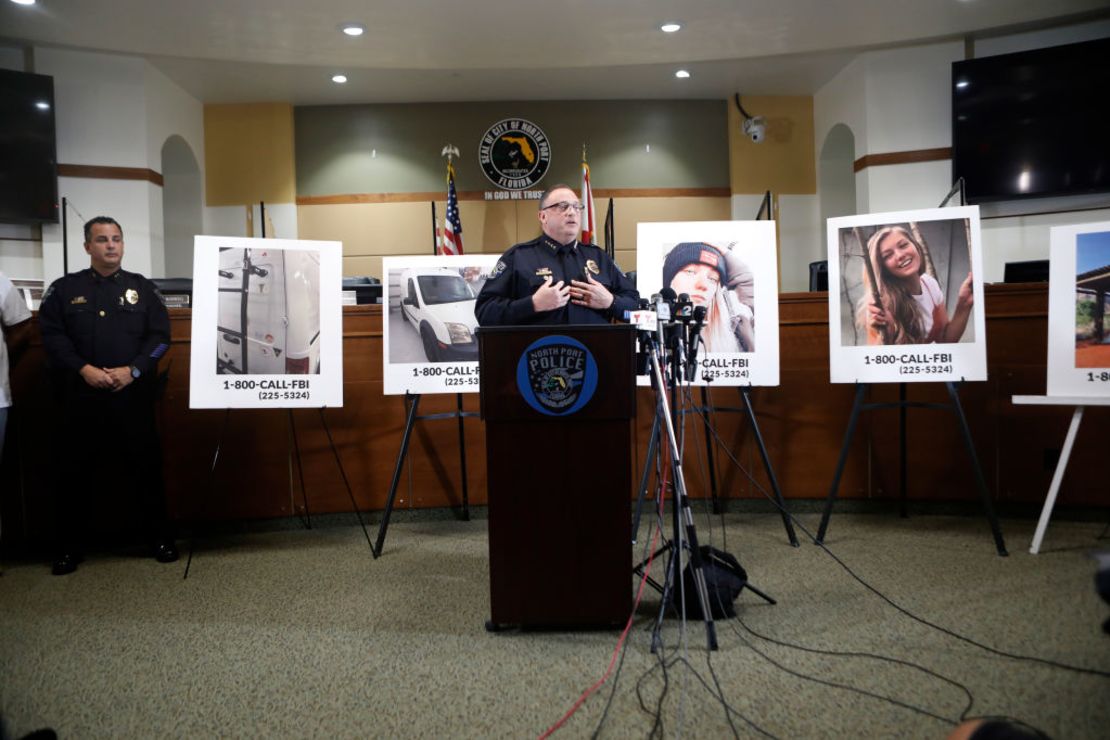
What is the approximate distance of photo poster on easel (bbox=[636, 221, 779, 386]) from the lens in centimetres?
358

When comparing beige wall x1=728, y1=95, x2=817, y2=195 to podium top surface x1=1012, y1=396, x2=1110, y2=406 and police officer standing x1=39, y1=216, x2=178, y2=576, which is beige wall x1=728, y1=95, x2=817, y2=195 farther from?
police officer standing x1=39, y1=216, x2=178, y2=576

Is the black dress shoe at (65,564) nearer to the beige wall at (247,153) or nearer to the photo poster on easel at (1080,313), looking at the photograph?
the photo poster on easel at (1080,313)

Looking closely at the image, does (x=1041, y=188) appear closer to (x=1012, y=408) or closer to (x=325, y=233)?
(x=1012, y=408)

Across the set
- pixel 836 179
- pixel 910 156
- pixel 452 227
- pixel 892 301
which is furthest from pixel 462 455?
pixel 836 179

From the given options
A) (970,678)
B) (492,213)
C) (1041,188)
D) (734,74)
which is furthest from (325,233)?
(970,678)

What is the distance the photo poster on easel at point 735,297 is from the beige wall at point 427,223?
169 inches

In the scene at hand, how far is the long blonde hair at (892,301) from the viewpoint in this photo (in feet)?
11.2

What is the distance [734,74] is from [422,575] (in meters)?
5.86

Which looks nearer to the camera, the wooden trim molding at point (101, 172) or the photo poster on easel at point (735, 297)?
the photo poster on easel at point (735, 297)

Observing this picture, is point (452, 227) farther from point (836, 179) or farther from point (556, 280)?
point (556, 280)

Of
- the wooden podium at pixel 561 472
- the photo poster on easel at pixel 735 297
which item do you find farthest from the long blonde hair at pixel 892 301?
the wooden podium at pixel 561 472

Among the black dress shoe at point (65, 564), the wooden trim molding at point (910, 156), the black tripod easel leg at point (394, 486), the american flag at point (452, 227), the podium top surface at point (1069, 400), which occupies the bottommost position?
the black dress shoe at point (65, 564)

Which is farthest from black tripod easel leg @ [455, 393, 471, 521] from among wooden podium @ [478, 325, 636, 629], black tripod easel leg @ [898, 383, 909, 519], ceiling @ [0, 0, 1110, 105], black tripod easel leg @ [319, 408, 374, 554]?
ceiling @ [0, 0, 1110, 105]

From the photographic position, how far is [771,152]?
25.8 ft
